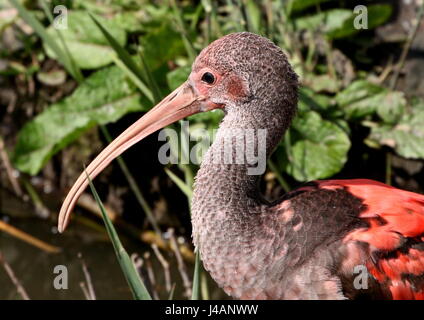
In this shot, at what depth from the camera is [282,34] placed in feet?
15.2

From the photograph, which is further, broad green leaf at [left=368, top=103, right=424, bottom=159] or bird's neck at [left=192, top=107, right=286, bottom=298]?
broad green leaf at [left=368, top=103, right=424, bottom=159]

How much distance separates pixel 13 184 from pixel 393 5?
2.89 metres

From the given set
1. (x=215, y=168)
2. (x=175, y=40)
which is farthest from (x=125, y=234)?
(x=215, y=168)

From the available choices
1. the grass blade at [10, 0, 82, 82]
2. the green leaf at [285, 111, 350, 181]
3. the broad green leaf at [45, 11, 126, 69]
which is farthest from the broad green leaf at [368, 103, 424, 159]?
the grass blade at [10, 0, 82, 82]

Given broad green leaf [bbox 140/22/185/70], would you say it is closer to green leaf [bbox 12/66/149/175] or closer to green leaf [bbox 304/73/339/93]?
green leaf [bbox 12/66/149/175]

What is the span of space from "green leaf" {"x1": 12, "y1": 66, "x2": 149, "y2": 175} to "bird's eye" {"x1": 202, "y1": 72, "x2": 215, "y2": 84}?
4.82ft

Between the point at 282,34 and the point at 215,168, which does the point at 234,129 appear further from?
the point at 282,34

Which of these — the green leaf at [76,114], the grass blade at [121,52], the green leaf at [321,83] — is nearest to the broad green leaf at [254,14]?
the green leaf at [321,83]

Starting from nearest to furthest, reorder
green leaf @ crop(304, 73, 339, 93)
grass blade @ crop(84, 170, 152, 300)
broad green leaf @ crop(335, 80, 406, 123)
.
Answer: grass blade @ crop(84, 170, 152, 300) < broad green leaf @ crop(335, 80, 406, 123) < green leaf @ crop(304, 73, 339, 93)

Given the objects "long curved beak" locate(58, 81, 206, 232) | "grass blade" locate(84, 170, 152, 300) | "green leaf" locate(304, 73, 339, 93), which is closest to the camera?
"grass blade" locate(84, 170, 152, 300)

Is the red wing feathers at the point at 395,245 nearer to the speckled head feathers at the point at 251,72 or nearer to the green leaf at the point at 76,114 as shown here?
the speckled head feathers at the point at 251,72

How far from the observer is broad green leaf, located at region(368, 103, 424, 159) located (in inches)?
171

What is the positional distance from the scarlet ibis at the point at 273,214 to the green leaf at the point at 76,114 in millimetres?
1434

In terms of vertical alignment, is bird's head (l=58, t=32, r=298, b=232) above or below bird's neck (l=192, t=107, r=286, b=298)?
above
